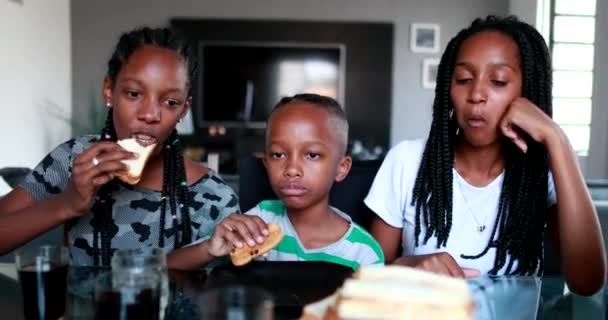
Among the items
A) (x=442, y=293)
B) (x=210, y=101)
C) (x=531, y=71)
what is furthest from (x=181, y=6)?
Result: (x=442, y=293)

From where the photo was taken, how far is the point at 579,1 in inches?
216

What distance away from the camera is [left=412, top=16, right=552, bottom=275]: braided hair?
147cm

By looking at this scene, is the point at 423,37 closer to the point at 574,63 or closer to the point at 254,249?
the point at 574,63

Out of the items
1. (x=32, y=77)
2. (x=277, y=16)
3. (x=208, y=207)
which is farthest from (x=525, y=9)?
(x=208, y=207)

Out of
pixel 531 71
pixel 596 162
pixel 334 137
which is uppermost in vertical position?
pixel 531 71

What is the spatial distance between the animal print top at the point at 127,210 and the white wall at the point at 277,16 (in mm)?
5535

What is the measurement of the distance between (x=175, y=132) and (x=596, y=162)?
442 cm

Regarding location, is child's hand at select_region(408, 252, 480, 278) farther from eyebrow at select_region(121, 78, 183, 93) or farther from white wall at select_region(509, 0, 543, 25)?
white wall at select_region(509, 0, 543, 25)

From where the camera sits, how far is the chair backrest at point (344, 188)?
1769 mm

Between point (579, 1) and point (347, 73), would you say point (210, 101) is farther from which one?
point (579, 1)

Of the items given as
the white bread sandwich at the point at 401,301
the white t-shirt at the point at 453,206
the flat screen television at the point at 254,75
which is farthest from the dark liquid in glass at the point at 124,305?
the flat screen television at the point at 254,75

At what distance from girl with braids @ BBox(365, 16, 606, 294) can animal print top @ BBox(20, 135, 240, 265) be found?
44 centimetres

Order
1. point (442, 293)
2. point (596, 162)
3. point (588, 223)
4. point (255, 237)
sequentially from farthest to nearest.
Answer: point (596, 162) → point (588, 223) → point (255, 237) → point (442, 293)

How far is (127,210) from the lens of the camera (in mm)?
1421
